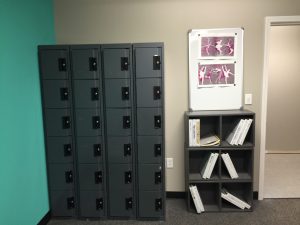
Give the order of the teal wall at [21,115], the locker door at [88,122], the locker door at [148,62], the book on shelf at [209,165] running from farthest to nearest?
the book on shelf at [209,165] → the locker door at [88,122] → the locker door at [148,62] → the teal wall at [21,115]

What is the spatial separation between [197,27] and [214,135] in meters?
1.12

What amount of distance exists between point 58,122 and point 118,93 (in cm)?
64

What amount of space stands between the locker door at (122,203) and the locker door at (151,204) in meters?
0.09

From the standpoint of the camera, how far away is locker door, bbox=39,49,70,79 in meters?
2.17

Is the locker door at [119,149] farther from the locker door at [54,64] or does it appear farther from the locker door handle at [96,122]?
the locker door at [54,64]

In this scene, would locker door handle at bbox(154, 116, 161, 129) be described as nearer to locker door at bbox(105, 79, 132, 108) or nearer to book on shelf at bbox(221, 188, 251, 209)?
locker door at bbox(105, 79, 132, 108)

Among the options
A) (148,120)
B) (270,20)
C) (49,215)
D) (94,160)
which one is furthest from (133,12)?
(49,215)

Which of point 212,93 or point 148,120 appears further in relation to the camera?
point 212,93

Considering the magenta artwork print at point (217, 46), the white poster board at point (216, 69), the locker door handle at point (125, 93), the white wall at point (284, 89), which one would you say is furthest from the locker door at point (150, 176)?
the white wall at point (284, 89)

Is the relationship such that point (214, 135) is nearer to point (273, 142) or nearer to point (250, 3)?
point (250, 3)

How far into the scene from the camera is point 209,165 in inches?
92.0

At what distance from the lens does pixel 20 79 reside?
76.1 inches

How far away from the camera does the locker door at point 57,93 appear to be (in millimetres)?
2199

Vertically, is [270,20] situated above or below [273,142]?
above
